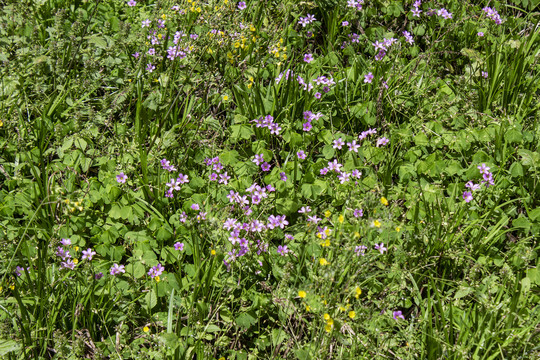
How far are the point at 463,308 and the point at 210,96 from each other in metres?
→ 2.11

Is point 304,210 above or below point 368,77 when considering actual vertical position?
below

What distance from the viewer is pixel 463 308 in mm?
2680

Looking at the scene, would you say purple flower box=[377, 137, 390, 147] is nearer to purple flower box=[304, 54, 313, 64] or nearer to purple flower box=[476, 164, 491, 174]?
purple flower box=[476, 164, 491, 174]

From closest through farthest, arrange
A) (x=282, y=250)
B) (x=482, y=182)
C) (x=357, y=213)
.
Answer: (x=357, y=213) → (x=282, y=250) → (x=482, y=182)

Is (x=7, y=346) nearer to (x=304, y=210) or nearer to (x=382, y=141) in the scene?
(x=304, y=210)

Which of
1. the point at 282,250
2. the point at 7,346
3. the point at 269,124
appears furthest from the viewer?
the point at 269,124

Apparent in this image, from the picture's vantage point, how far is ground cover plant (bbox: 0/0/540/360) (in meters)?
2.43

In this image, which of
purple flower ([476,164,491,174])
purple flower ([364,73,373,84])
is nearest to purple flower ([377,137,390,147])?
purple flower ([364,73,373,84])

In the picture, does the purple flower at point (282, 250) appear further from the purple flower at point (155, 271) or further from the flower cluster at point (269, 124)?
the flower cluster at point (269, 124)

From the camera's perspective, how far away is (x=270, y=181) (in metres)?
3.12

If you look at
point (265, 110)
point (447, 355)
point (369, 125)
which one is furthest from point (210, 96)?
point (447, 355)

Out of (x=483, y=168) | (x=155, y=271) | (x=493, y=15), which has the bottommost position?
(x=155, y=271)

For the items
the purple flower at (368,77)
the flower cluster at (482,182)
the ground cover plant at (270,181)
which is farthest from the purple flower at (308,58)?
the flower cluster at (482,182)

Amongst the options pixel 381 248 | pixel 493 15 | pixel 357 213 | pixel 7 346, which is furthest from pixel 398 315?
pixel 493 15
